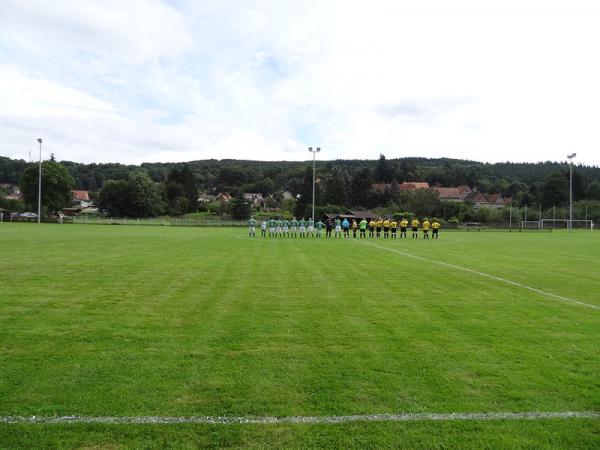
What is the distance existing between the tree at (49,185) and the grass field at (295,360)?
86593 millimetres

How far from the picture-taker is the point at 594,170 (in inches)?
7210

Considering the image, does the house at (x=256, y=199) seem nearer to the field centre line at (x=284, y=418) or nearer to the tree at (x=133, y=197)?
the tree at (x=133, y=197)

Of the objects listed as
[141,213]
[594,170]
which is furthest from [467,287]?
[594,170]

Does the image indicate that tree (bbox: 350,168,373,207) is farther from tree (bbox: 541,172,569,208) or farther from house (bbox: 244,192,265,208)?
tree (bbox: 541,172,569,208)

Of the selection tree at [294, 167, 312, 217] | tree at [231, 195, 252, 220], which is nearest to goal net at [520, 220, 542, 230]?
tree at [294, 167, 312, 217]

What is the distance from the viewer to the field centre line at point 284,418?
4.38 m

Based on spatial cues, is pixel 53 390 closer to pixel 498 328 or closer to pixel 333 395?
pixel 333 395

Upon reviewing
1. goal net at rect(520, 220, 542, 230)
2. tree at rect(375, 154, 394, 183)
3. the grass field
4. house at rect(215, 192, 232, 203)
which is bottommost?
the grass field

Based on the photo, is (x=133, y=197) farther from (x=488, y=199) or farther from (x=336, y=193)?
(x=488, y=199)

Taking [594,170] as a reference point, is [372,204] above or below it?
below

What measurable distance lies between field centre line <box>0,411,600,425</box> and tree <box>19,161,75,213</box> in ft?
312

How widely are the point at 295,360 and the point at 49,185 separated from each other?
9554 centimetres

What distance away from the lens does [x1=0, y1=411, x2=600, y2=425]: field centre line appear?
4.38m

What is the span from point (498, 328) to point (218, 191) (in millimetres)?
174395
